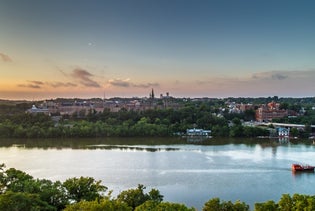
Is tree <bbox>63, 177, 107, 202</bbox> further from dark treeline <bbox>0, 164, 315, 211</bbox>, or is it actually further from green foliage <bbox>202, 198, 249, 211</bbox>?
green foliage <bbox>202, 198, 249, 211</bbox>

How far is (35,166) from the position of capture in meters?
18.2

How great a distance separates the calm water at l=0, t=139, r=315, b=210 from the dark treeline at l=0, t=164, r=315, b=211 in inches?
137

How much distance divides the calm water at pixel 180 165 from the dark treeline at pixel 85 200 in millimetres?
3491

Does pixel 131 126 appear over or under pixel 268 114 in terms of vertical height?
under

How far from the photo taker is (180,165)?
18.6 metres

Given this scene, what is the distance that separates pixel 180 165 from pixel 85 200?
991 centimetres

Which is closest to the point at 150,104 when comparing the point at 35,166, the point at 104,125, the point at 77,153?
the point at 104,125

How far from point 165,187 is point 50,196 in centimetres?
574

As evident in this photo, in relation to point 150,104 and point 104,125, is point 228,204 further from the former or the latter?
point 150,104

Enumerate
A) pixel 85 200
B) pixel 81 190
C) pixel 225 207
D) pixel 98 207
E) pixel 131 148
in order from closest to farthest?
pixel 98 207, pixel 225 207, pixel 85 200, pixel 81 190, pixel 131 148

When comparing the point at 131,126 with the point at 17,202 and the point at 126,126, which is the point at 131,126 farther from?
the point at 17,202

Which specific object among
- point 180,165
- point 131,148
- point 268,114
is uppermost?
point 268,114

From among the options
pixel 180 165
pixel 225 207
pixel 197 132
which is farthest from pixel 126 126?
pixel 225 207

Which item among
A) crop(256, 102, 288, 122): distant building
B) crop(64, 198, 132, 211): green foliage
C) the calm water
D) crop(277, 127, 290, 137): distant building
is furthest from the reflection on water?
crop(256, 102, 288, 122): distant building
